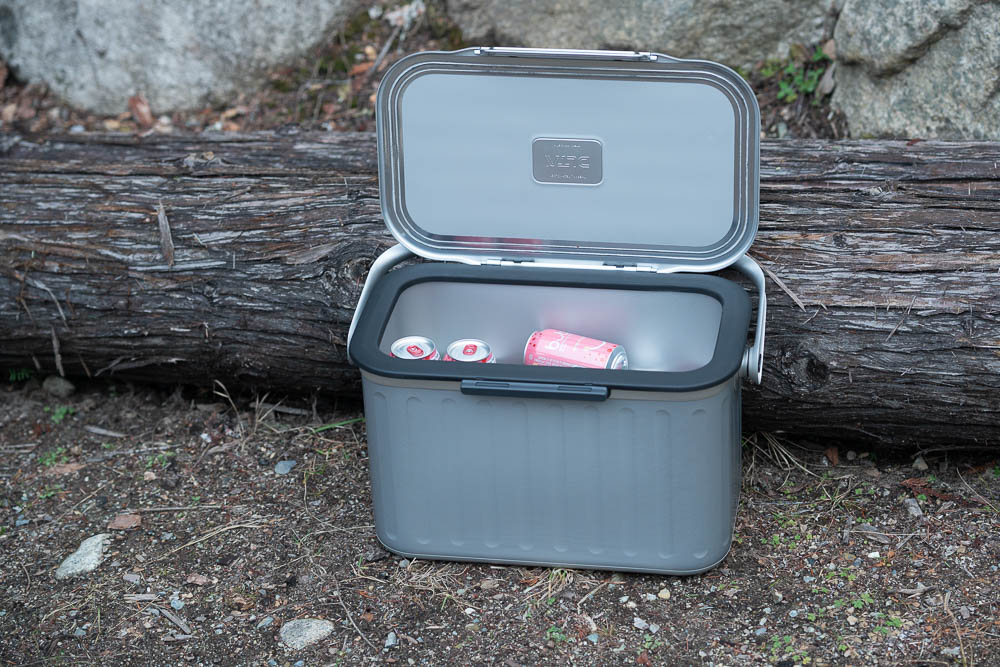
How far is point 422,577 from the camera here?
197 cm

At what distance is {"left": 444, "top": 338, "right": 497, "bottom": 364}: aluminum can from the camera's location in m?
2.00

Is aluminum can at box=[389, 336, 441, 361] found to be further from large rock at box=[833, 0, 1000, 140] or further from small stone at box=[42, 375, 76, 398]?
large rock at box=[833, 0, 1000, 140]

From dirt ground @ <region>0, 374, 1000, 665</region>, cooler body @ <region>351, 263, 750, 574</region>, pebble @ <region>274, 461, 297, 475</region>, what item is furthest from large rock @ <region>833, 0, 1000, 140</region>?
pebble @ <region>274, 461, 297, 475</region>

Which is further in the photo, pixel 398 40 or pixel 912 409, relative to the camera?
pixel 398 40

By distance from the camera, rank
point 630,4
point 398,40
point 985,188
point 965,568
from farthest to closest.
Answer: point 398,40 < point 630,4 < point 985,188 < point 965,568

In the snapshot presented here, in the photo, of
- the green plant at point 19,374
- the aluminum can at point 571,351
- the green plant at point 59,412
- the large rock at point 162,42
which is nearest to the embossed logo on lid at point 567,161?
the aluminum can at point 571,351

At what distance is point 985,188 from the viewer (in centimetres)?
222

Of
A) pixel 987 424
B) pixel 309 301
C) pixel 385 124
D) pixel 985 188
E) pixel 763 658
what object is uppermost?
pixel 385 124

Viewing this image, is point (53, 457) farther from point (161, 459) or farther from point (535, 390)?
point (535, 390)

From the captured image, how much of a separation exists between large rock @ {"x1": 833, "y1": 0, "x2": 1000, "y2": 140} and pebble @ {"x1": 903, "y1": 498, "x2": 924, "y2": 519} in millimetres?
1382

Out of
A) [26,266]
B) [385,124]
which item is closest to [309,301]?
[385,124]

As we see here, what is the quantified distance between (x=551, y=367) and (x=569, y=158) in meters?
0.47

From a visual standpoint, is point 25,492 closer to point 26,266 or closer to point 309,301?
point 26,266

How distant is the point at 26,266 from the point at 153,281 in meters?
0.36
